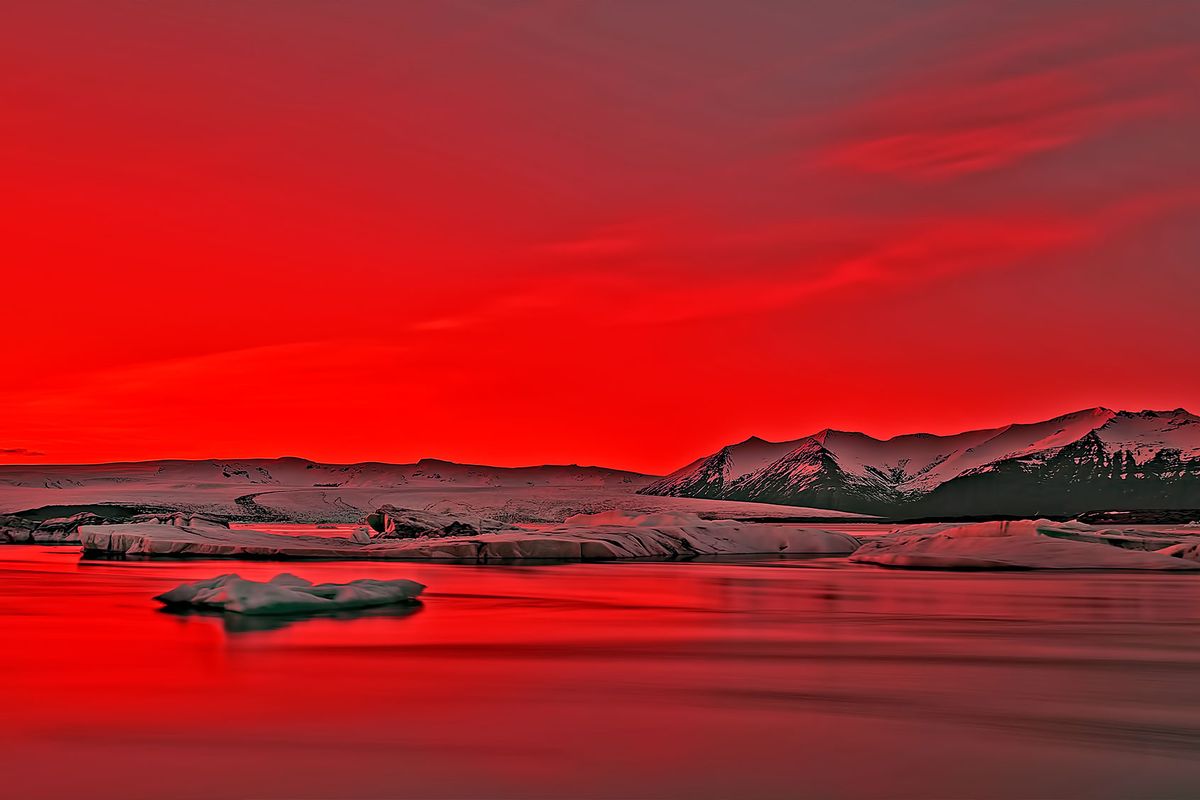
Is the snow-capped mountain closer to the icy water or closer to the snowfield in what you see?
the snowfield

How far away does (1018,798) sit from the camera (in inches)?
220

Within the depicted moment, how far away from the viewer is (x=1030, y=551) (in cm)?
3108

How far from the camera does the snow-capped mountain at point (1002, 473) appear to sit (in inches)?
6516

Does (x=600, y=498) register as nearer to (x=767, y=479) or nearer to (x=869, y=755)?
(x=869, y=755)

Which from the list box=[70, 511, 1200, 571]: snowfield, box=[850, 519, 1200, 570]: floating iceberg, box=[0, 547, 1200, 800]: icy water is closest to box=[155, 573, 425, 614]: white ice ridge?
box=[0, 547, 1200, 800]: icy water

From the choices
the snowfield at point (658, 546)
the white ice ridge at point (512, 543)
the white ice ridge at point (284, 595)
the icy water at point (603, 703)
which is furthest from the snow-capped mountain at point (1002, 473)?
the icy water at point (603, 703)

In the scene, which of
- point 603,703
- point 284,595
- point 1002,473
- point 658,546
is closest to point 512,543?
point 658,546

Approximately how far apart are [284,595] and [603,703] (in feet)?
25.0

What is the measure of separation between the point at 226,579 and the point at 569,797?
37.3 ft

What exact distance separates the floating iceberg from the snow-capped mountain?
119 metres

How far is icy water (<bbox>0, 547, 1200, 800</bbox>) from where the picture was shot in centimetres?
598

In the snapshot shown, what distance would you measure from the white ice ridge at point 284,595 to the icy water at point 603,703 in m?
0.48

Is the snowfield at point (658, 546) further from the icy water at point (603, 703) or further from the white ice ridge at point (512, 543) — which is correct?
the icy water at point (603, 703)

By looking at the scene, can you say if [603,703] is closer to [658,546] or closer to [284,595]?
[284,595]
